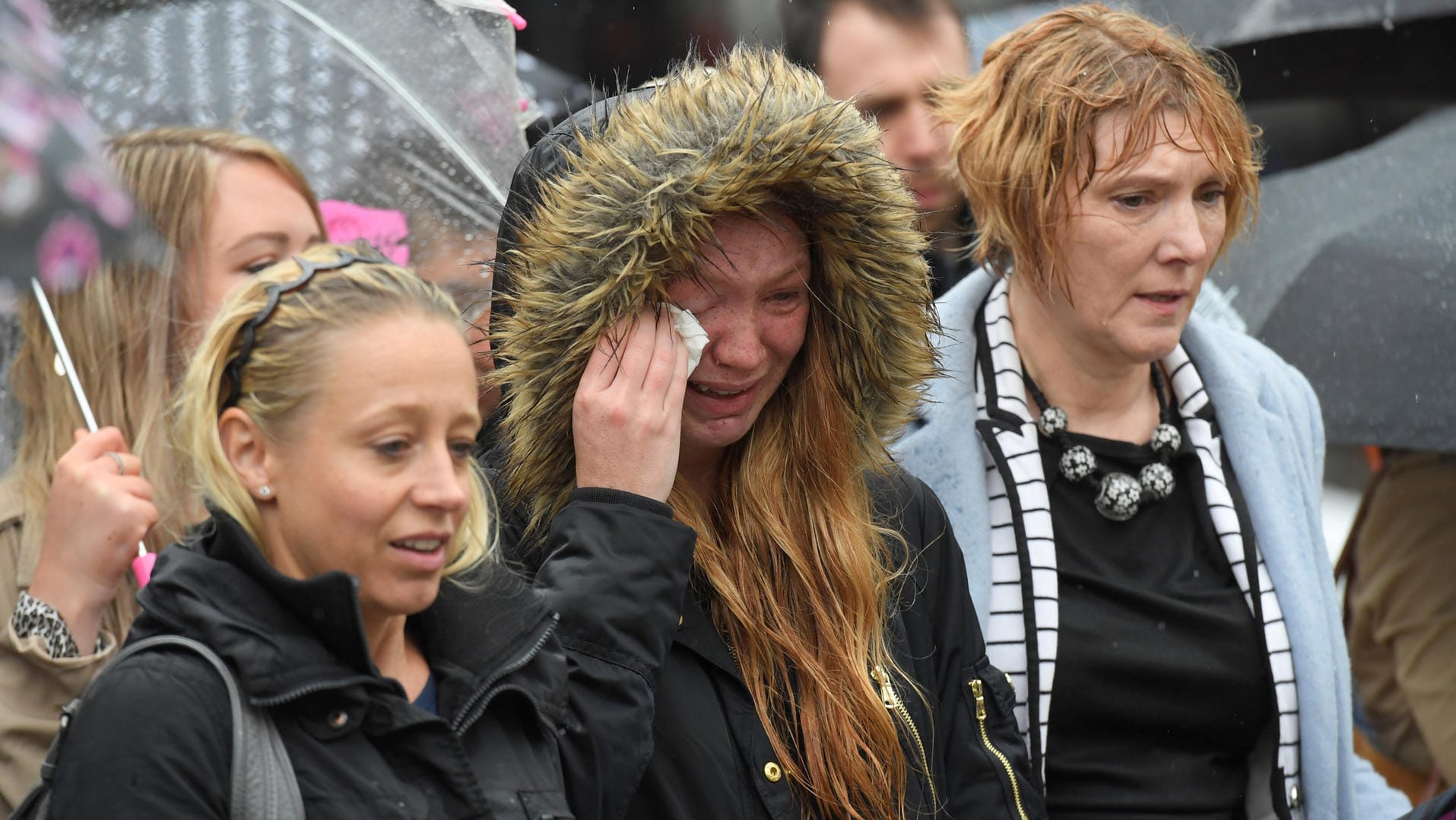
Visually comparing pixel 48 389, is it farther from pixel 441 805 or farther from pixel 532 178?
pixel 441 805

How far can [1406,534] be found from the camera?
3.87 metres

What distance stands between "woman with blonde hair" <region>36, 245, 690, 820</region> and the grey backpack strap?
11 millimetres

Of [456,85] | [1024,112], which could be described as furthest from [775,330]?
[456,85]

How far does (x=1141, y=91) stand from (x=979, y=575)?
3.18ft

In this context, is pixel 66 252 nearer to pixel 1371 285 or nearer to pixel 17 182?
pixel 17 182

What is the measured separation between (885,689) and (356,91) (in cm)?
170

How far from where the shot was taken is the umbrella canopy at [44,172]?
236cm

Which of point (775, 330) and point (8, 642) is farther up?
point (775, 330)

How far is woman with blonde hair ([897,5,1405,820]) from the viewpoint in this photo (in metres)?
2.94

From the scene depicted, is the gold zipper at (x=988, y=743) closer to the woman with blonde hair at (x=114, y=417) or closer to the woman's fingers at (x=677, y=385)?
the woman's fingers at (x=677, y=385)

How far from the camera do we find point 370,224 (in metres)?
3.36

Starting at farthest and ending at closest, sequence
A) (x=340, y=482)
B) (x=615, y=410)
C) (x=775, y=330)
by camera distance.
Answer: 1. (x=775, y=330)
2. (x=615, y=410)
3. (x=340, y=482)

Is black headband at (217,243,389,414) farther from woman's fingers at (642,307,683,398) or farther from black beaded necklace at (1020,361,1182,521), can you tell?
black beaded necklace at (1020,361,1182,521)

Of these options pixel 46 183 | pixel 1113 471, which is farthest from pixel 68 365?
pixel 1113 471
